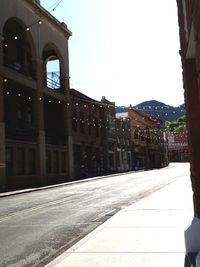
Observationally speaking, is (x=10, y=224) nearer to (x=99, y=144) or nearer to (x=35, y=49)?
(x=35, y=49)

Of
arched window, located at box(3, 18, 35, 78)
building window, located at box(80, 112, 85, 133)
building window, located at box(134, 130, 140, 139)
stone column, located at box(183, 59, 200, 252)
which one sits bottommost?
stone column, located at box(183, 59, 200, 252)

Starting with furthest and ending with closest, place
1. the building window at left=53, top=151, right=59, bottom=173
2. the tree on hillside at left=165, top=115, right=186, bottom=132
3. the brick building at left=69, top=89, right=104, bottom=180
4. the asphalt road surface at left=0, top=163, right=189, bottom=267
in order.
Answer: the tree on hillside at left=165, top=115, right=186, bottom=132 < the brick building at left=69, top=89, right=104, bottom=180 < the building window at left=53, top=151, right=59, bottom=173 < the asphalt road surface at left=0, top=163, right=189, bottom=267

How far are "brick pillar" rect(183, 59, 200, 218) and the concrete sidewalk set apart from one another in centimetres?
106

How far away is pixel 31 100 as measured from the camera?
44.2m

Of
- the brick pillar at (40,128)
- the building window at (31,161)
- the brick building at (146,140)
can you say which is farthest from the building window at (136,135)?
the building window at (31,161)

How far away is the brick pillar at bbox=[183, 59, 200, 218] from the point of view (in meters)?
8.49

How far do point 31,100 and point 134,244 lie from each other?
3569cm

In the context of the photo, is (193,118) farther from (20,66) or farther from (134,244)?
(20,66)

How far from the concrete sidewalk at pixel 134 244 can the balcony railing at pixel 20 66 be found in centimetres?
2788

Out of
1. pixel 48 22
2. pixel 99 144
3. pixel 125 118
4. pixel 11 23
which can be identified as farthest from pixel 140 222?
pixel 125 118

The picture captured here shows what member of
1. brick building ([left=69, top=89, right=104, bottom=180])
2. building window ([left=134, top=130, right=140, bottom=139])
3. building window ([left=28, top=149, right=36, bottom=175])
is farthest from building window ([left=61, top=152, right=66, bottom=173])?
building window ([left=134, top=130, right=140, bottom=139])

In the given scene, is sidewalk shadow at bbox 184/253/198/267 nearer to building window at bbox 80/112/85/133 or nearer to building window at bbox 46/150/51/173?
building window at bbox 46/150/51/173

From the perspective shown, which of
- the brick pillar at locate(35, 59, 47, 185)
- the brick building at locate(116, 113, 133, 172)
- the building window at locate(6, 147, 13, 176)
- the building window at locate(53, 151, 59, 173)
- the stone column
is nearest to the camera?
the stone column

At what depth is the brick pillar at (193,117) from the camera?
8492 millimetres
